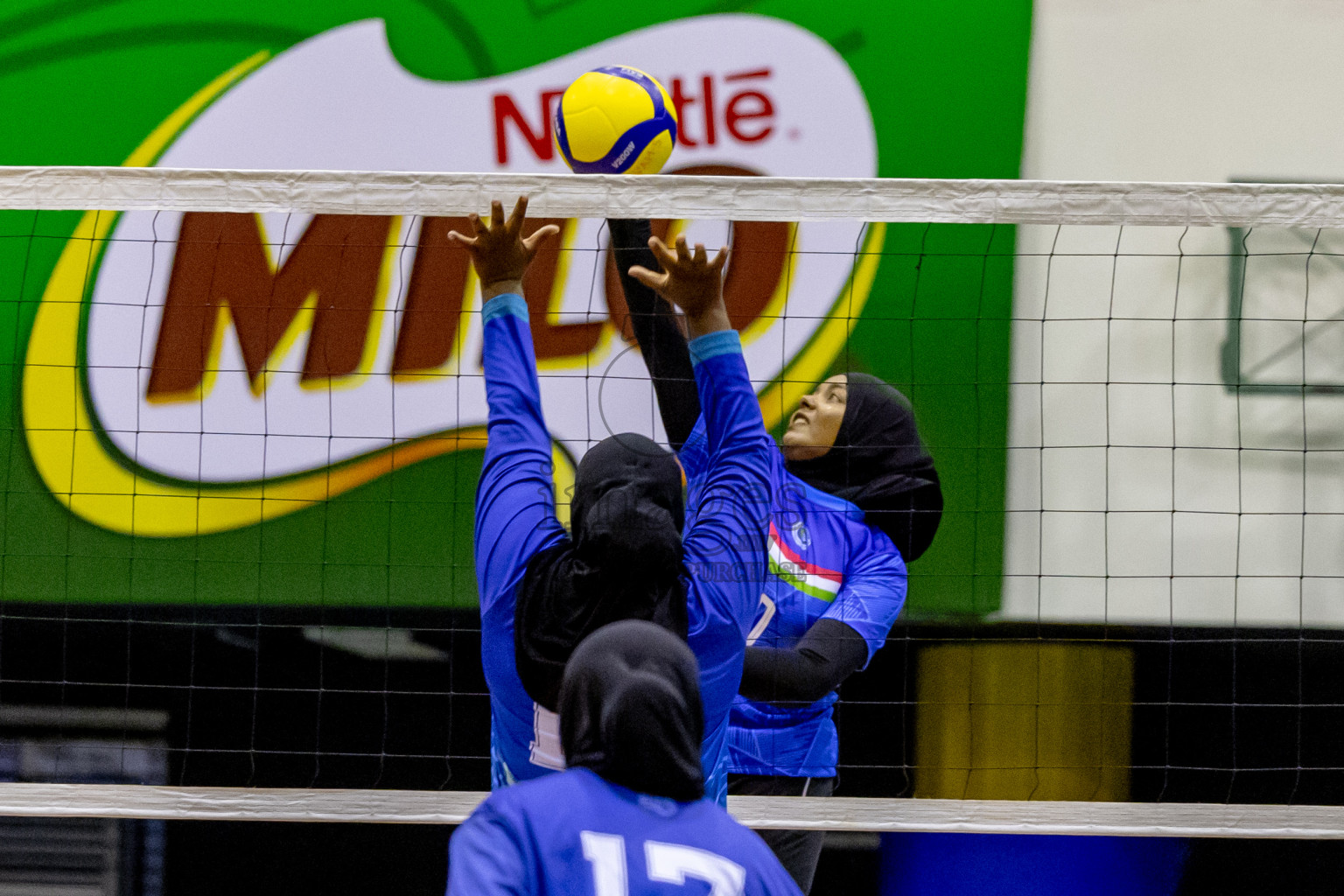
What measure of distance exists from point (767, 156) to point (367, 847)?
317 centimetres

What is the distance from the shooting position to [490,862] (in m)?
1.47

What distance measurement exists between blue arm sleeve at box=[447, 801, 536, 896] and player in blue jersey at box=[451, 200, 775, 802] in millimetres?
528

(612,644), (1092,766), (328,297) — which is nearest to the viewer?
(612,644)

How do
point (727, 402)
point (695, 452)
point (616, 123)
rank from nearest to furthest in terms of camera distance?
point (727, 402) → point (695, 452) → point (616, 123)

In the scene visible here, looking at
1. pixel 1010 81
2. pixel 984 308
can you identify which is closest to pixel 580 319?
pixel 984 308

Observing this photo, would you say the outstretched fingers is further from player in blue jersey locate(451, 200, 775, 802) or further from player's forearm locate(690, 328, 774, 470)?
player's forearm locate(690, 328, 774, 470)

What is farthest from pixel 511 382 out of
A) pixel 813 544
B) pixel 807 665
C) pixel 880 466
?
pixel 880 466

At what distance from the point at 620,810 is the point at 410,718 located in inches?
121

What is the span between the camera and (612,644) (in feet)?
5.18

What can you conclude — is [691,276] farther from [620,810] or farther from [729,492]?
[620,810]

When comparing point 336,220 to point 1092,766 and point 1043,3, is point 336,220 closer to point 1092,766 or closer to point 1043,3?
point 1043,3

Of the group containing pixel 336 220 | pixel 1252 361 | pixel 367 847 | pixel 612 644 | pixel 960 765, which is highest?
pixel 336 220

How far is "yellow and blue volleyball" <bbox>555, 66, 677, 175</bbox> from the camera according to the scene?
299cm

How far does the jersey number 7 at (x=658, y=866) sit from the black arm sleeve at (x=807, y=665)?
1.30 metres
